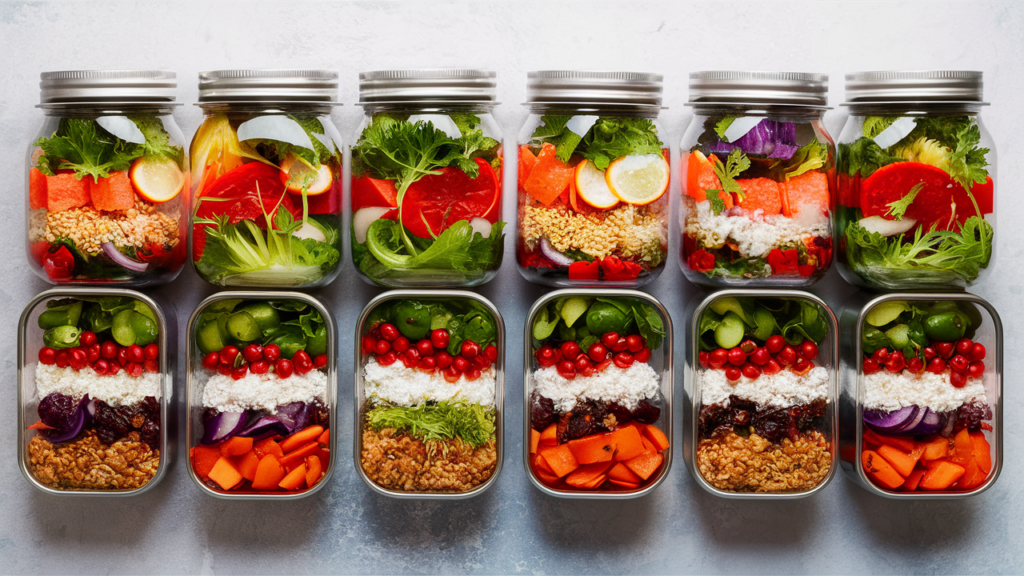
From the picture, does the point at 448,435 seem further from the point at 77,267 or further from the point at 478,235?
the point at 77,267

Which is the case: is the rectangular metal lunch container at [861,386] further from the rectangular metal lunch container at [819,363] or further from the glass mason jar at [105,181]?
the glass mason jar at [105,181]

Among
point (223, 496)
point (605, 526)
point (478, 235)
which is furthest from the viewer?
point (605, 526)

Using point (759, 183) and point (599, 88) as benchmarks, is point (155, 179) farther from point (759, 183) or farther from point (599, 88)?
point (759, 183)

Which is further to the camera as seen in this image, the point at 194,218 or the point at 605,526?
the point at 605,526

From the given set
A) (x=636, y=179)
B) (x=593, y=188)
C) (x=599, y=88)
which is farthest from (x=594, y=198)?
(x=599, y=88)

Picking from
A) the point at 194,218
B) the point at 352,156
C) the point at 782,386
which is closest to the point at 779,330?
the point at 782,386

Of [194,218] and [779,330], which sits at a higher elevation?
[194,218]
